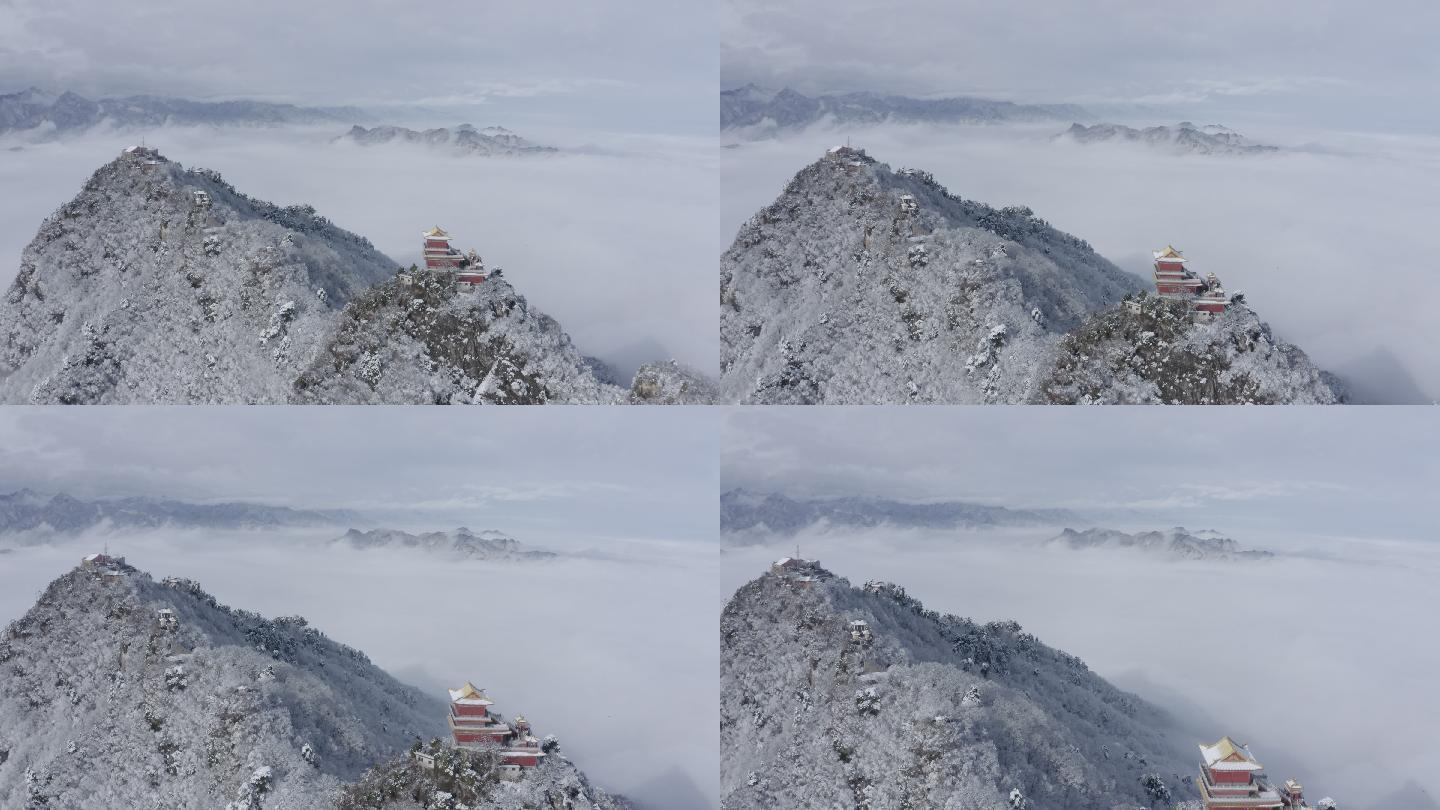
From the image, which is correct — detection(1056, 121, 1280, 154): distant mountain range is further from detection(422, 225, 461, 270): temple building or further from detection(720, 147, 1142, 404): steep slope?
detection(422, 225, 461, 270): temple building

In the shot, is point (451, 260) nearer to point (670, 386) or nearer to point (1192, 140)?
point (670, 386)

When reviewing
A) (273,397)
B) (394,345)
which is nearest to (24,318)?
(273,397)

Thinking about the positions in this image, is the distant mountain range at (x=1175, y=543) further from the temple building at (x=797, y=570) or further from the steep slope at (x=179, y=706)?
the steep slope at (x=179, y=706)

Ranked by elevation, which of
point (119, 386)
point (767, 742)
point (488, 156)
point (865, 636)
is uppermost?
point (488, 156)

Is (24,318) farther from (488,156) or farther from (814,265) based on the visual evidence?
(814,265)

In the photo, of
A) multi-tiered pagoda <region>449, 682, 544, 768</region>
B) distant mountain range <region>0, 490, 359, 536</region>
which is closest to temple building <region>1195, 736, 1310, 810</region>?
multi-tiered pagoda <region>449, 682, 544, 768</region>
